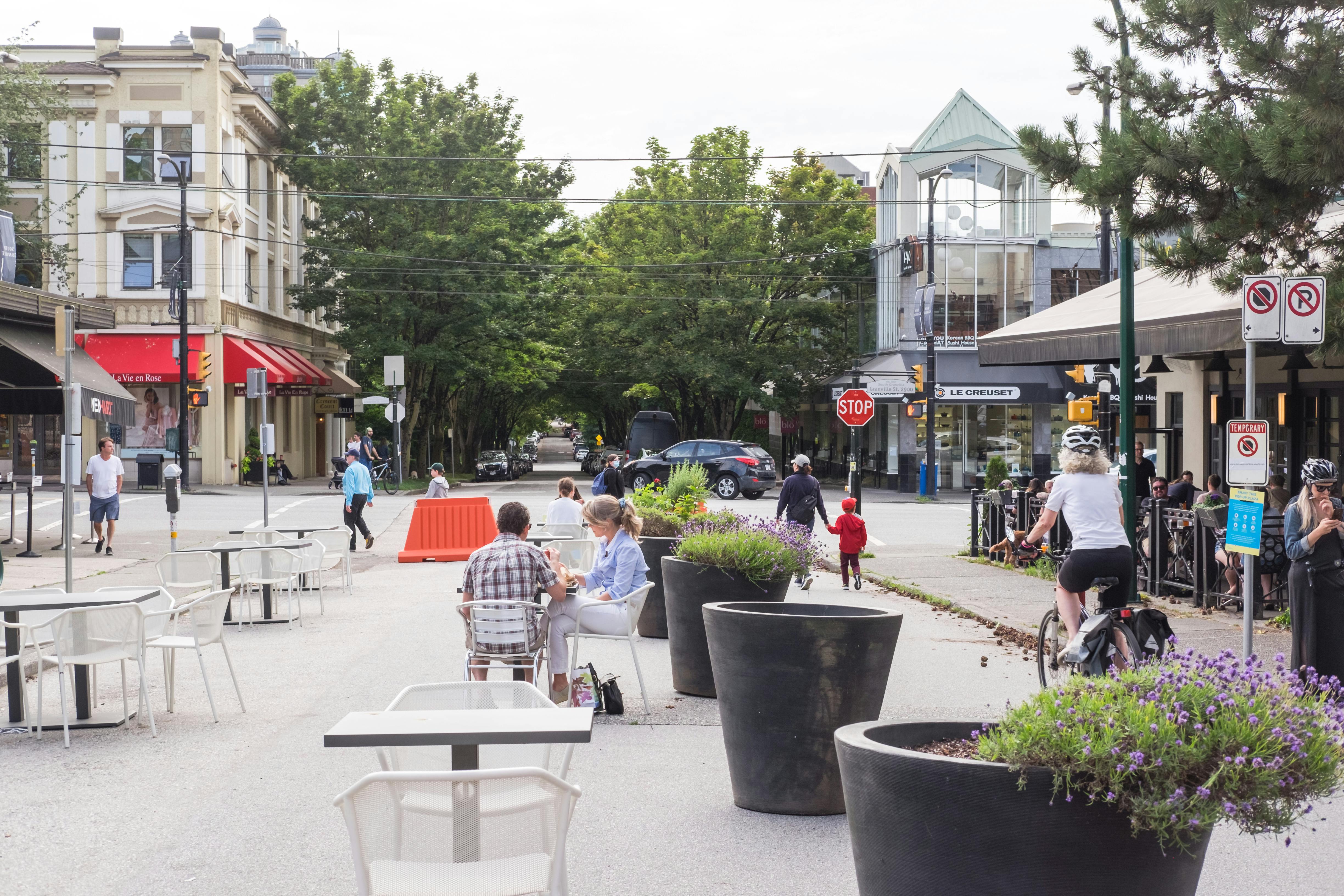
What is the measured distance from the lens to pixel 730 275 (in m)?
47.2

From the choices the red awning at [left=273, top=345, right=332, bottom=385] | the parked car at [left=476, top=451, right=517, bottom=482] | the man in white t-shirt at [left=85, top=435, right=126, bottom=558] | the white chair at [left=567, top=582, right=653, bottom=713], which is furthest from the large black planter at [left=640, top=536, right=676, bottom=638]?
the parked car at [left=476, top=451, right=517, bottom=482]

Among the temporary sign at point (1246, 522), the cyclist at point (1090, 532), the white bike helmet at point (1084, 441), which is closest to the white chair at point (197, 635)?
the cyclist at point (1090, 532)

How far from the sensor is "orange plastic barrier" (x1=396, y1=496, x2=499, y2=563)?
65.5 ft

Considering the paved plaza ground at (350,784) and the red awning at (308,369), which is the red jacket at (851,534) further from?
the red awning at (308,369)

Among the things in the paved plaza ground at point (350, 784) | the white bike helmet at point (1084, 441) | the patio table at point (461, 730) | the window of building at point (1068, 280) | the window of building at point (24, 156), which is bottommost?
the paved plaza ground at point (350, 784)

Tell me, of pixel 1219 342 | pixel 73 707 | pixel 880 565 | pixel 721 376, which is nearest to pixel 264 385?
pixel 880 565

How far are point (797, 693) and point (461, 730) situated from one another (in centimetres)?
198

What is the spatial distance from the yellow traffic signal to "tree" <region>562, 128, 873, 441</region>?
78.0 feet

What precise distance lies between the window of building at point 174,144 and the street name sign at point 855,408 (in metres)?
25.2

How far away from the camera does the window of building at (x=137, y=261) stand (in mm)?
42344

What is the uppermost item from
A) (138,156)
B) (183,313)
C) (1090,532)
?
(138,156)

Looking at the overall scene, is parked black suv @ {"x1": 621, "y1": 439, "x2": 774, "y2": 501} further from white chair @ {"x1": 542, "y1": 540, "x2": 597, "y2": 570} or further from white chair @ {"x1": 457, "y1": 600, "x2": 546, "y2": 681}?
white chair @ {"x1": 457, "y1": 600, "x2": 546, "y2": 681}

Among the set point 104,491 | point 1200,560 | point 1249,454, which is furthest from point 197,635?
point 104,491

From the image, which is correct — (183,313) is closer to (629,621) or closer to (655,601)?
(655,601)
